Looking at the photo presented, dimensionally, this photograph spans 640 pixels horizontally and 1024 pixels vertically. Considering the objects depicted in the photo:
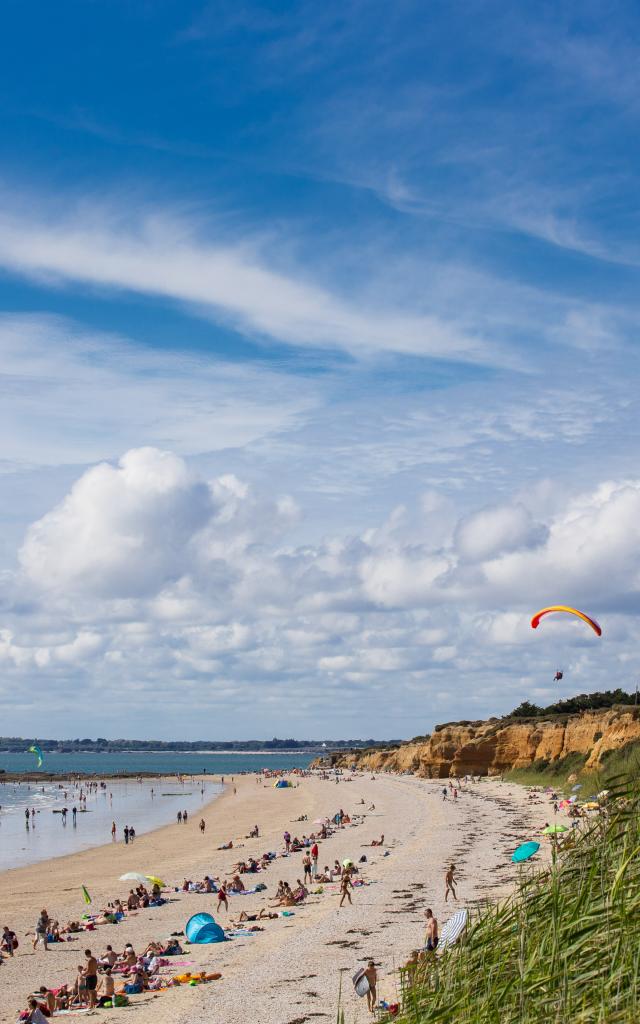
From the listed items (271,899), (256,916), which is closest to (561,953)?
(256,916)

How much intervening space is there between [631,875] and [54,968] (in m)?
16.7

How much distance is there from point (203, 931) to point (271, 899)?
615 centimetres

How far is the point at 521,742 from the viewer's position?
66.8 m

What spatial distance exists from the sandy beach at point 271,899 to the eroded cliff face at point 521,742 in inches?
192

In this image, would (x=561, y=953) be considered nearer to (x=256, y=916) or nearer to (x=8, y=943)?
(x=256, y=916)

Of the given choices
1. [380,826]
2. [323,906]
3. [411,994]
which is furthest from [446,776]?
[411,994]

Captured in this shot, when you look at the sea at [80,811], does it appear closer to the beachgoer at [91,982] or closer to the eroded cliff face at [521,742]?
the eroded cliff face at [521,742]

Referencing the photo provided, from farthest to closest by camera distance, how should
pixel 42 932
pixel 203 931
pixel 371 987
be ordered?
pixel 42 932 → pixel 203 931 → pixel 371 987

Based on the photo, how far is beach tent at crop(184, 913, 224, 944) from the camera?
2131 cm

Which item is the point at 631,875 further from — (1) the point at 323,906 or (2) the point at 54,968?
(1) the point at 323,906

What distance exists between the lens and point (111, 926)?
24.9 m

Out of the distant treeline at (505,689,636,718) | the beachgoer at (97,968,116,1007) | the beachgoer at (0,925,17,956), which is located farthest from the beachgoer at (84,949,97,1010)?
the distant treeline at (505,689,636,718)

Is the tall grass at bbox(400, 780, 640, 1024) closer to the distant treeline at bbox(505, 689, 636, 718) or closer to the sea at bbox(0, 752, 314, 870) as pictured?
the sea at bbox(0, 752, 314, 870)

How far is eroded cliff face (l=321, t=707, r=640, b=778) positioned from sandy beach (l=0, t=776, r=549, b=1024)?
16.0 ft
